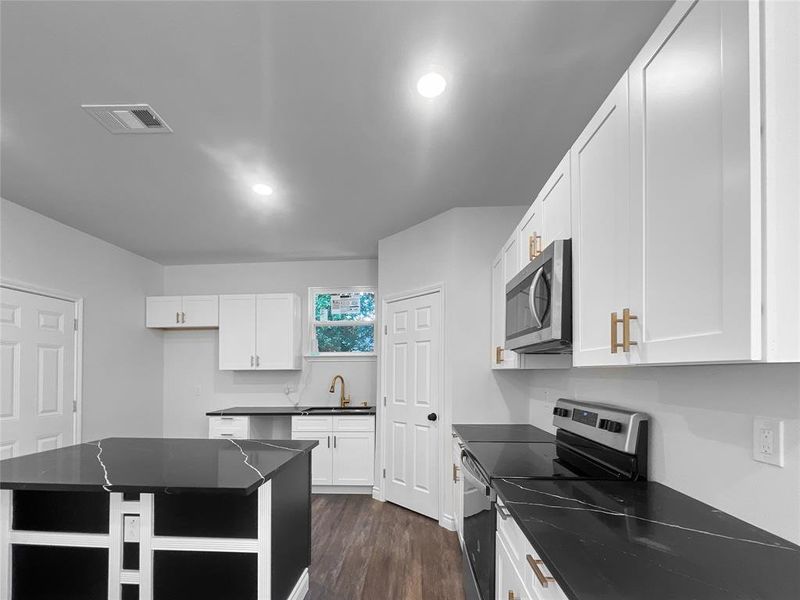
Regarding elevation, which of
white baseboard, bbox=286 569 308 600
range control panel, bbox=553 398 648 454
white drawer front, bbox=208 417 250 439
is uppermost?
range control panel, bbox=553 398 648 454

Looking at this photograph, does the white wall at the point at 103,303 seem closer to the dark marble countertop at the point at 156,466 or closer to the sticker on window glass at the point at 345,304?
the dark marble countertop at the point at 156,466

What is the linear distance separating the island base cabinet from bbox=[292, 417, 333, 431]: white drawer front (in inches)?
110

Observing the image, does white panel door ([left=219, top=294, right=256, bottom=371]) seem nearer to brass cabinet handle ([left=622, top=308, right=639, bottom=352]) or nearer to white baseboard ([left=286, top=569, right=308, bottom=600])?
white baseboard ([left=286, top=569, right=308, bottom=600])

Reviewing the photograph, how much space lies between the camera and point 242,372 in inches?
224

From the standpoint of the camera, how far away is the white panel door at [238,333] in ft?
17.5

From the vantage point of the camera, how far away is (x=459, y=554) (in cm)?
325

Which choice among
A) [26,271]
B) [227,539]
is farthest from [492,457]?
[26,271]

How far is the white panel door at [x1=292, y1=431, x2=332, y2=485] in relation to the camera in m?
4.83

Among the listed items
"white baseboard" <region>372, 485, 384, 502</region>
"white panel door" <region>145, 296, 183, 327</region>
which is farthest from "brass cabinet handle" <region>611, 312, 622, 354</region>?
"white panel door" <region>145, 296, 183, 327</region>

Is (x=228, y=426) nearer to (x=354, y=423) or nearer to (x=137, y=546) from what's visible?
(x=354, y=423)

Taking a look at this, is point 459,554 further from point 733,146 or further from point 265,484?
point 733,146

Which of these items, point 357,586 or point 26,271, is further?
point 26,271

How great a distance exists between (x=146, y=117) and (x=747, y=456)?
9.14 feet

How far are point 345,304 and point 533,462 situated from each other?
12.5 feet
